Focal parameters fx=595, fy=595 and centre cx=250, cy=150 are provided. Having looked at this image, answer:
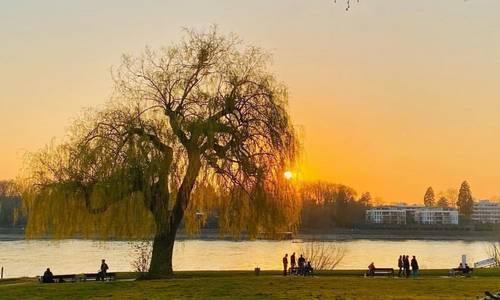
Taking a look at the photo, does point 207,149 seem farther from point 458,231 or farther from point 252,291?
point 458,231

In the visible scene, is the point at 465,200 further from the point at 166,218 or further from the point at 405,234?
the point at 166,218

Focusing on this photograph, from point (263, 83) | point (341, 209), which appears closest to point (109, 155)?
point (263, 83)

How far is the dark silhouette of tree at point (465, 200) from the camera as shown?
172 meters

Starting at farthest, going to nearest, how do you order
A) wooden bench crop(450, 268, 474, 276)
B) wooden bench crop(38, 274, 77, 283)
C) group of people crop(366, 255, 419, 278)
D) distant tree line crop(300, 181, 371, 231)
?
distant tree line crop(300, 181, 371, 231), group of people crop(366, 255, 419, 278), wooden bench crop(450, 268, 474, 276), wooden bench crop(38, 274, 77, 283)

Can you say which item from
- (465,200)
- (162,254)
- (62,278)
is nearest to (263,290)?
(162,254)

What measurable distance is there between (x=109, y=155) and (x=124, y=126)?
147 cm

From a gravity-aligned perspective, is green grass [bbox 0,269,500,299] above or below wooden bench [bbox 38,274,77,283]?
above

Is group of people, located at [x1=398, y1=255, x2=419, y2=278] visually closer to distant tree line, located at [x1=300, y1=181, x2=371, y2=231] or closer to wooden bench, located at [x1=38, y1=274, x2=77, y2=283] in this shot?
wooden bench, located at [x1=38, y1=274, x2=77, y2=283]

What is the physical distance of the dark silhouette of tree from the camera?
17212 centimetres

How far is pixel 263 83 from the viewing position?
84.1ft

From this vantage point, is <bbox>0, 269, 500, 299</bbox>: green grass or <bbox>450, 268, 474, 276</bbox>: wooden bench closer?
<bbox>0, 269, 500, 299</bbox>: green grass

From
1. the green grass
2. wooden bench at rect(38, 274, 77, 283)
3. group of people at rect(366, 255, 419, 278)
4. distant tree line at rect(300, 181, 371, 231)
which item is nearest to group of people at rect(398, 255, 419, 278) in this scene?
group of people at rect(366, 255, 419, 278)

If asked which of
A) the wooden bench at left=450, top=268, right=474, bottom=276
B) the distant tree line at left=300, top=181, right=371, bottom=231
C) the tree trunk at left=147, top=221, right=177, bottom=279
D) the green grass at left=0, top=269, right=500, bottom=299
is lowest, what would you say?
the green grass at left=0, top=269, right=500, bottom=299

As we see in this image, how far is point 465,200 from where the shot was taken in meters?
175
